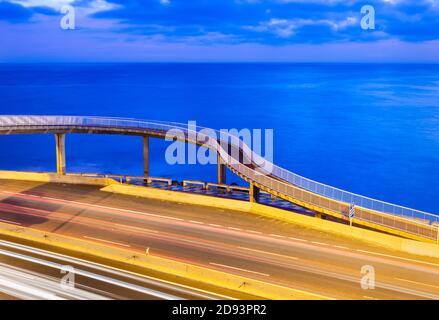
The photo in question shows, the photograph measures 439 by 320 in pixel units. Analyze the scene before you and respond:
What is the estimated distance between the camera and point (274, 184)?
31.8 meters

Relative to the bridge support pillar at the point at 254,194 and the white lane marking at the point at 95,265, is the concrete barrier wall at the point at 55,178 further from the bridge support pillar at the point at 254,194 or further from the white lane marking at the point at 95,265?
the white lane marking at the point at 95,265

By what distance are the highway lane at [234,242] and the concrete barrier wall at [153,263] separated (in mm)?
1381

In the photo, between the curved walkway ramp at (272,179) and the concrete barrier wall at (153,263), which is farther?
the curved walkway ramp at (272,179)

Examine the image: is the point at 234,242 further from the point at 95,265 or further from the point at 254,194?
the point at 254,194

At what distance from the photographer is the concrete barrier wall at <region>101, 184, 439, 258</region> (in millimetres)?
25516

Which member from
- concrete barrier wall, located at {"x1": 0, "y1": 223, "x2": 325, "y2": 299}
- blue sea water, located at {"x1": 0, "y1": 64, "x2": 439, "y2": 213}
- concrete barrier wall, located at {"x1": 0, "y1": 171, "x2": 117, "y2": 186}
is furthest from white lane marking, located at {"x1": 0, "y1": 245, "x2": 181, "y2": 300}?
blue sea water, located at {"x1": 0, "y1": 64, "x2": 439, "y2": 213}

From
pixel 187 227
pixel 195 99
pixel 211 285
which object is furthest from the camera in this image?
pixel 195 99

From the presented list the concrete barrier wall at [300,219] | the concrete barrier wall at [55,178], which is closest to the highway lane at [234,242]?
the concrete barrier wall at [300,219]

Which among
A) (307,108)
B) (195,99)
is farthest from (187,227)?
(195,99)

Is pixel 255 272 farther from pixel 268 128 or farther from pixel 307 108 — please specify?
pixel 307 108

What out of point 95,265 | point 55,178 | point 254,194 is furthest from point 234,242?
point 55,178

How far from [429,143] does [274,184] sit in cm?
7577

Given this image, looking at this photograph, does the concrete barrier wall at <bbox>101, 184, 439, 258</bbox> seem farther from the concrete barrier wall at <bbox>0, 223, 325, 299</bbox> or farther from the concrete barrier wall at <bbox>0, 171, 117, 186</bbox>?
the concrete barrier wall at <bbox>0, 223, 325, 299</bbox>

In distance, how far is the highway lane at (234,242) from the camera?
2225 centimetres
